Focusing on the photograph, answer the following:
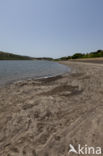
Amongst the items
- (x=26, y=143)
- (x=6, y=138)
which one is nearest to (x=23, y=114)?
(x=6, y=138)

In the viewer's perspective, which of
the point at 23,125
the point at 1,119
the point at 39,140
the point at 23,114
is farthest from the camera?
the point at 23,114

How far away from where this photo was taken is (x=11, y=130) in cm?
293

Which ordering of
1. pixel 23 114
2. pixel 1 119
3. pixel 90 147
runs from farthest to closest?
1. pixel 23 114
2. pixel 1 119
3. pixel 90 147

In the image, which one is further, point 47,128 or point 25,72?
point 25,72

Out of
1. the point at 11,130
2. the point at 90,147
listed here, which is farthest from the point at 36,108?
the point at 90,147

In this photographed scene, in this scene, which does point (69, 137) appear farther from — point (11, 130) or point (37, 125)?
point (11, 130)

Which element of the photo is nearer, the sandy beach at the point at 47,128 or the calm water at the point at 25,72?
the sandy beach at the point at 47,128

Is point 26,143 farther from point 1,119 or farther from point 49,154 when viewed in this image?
point 1,119

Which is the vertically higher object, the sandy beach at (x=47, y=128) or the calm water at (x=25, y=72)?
the calm water at (x=25, y=72)

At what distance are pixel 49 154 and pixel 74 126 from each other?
3.96 feet

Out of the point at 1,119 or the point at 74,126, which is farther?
the point at 1,119

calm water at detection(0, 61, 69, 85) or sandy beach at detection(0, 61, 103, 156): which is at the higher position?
calm water at detection(0, 61, 69, 85)

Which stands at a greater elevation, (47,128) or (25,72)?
(25,72)

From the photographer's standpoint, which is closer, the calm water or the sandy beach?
the sandy beach
